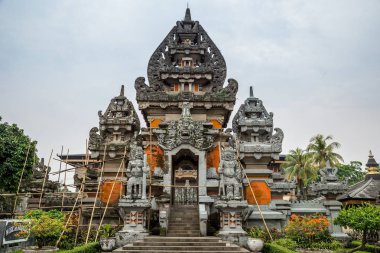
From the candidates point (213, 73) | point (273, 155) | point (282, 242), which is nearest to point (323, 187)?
point (273, 155)

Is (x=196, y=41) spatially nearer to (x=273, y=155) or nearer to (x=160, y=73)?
(x=160, y=73)

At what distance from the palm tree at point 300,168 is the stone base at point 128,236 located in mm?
29415

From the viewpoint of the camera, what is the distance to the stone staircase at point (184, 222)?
13586mm

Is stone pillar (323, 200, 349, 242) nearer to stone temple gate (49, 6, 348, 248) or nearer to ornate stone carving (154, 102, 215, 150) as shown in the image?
stone temple gate (49, 6, 348, 248)

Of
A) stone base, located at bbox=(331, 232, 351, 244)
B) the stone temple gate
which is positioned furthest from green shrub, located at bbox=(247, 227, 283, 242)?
stone base, located at bbox=(331, 232, 351, 244)

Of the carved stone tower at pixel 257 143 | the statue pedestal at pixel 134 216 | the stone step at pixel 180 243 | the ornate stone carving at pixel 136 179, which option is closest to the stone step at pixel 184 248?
the stone step at pixel 180 243

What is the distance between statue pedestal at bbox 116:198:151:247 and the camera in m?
12.8

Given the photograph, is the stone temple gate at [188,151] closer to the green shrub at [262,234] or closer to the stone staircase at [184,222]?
the stone staircase at [184,222]

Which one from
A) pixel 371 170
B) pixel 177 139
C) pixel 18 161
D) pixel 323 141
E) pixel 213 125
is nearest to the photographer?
pixel 177 139

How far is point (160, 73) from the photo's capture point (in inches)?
812

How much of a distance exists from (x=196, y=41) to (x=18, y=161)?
1491 centimetres

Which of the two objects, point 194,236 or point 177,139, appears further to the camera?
point 177,139

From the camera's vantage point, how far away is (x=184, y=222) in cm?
1441

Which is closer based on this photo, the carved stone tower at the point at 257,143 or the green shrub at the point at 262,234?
the green shrub at the point at 262,234
